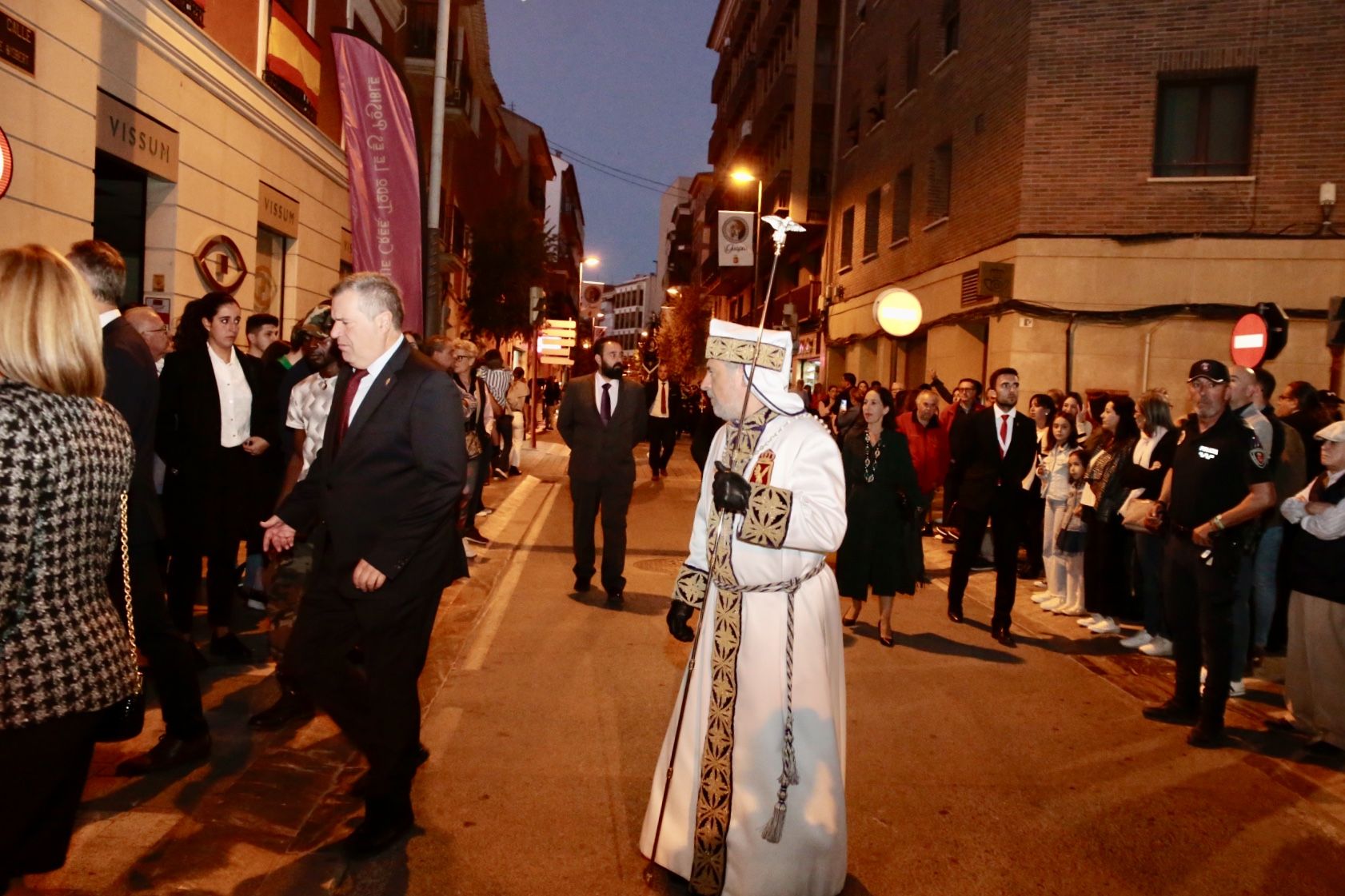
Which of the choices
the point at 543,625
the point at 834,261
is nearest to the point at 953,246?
the point at 834,261

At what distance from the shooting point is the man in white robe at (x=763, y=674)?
11.9 feet

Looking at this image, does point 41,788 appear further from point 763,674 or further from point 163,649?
point 763,674

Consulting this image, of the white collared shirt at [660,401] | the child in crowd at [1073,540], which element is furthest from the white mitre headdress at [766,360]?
the white collared shirt at [660,401]

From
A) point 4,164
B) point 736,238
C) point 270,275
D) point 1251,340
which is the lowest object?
point 1251,340

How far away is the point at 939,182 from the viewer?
70.9 ft

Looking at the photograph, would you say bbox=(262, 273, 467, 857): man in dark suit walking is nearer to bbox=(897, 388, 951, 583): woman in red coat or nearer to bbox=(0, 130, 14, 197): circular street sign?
bbox=(0, 130, 14, 197): circular street sign

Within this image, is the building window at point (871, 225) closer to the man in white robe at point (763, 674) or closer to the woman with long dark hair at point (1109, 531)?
the woman with long dark hair at point (1109, 531)

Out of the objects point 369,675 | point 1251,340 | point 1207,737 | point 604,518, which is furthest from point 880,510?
point 369,675

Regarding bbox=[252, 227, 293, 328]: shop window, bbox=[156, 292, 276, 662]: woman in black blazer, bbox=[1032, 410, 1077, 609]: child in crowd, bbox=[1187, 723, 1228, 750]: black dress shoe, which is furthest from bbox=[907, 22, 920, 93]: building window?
bbox=[156, 292, 276, 662]: woman in black blazer

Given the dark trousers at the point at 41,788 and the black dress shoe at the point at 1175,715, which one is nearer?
the dark trousers at the point at 41,788

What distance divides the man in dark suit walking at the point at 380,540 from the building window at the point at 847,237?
25.4 m

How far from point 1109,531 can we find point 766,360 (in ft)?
19.7

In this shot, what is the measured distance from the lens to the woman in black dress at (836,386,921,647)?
7.89m

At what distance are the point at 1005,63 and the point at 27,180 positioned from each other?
1429cm
